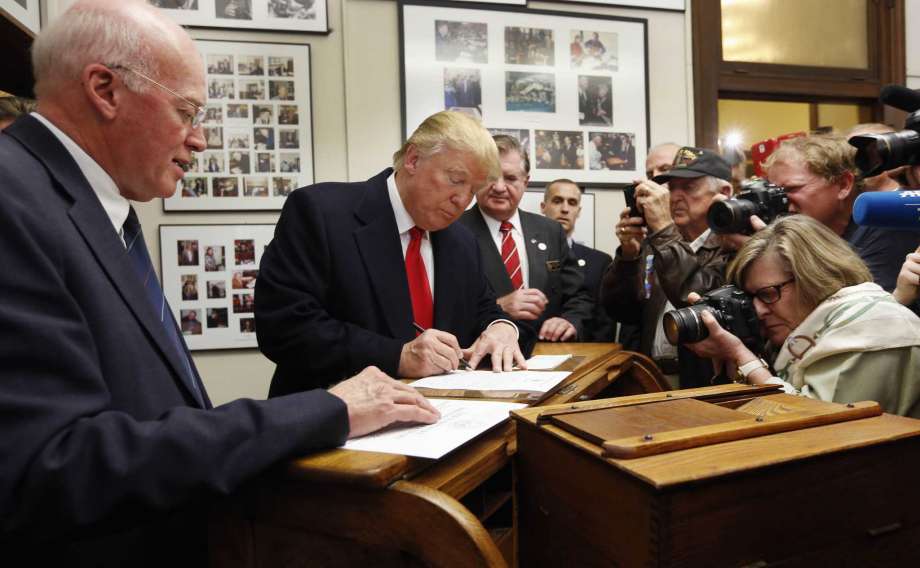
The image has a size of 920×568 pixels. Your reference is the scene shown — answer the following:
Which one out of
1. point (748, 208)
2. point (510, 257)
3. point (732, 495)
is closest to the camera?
point (732, 495)

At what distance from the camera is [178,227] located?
11.0ft

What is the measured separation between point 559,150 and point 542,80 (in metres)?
0.41

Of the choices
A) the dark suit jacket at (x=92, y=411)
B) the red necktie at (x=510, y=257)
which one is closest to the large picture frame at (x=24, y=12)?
the dark suit jacket at (x=92, y=411)

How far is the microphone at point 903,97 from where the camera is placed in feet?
→ 3.68

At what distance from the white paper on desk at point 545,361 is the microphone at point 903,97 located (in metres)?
0.91

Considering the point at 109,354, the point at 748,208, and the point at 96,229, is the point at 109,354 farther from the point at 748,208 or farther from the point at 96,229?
the point at 748,208

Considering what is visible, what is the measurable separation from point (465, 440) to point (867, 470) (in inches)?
21.5

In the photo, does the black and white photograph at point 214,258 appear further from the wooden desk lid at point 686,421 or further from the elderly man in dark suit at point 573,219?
the wooden desk lid at point 686,421

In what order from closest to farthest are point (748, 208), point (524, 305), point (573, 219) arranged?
point (748, 208), point (524, 305), point (573, 219)

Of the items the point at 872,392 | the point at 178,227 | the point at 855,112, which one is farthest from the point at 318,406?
the point at 855,112

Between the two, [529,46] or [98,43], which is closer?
[98,43]

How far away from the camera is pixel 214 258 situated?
134 inches

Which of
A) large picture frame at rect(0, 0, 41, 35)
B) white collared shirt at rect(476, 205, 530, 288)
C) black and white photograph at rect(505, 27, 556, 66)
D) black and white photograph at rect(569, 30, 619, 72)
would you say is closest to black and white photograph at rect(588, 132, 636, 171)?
black and white photograph at rect(569, 30, 619, 72)

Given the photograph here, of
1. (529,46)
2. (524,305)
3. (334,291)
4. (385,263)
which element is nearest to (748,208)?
(524,305)
